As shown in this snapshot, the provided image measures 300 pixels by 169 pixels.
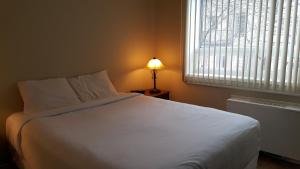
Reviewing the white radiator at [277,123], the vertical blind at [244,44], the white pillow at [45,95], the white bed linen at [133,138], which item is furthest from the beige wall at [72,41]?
the white radiator at [277,123]

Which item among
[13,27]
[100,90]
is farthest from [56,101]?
[13,27]

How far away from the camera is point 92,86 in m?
2.81

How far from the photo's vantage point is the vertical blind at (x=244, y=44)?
2.55 meters

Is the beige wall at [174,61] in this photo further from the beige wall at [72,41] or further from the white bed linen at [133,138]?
the white bed linen at [133,138]

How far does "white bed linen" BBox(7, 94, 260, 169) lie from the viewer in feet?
4.67

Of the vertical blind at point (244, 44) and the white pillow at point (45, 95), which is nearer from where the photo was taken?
the white pillow at point (45, 95)

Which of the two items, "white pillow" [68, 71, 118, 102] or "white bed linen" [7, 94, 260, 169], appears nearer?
"white bed linen" [7, 94, 260, 169]

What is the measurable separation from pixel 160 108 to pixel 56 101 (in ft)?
3.53

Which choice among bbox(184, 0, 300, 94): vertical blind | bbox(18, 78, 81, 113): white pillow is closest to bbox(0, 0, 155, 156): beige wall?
bbox(18, 78, 81, 113): white pillow

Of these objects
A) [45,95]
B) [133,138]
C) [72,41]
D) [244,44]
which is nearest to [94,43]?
[72,41]

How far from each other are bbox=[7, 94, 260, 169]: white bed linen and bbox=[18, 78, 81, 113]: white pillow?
0.44 feet

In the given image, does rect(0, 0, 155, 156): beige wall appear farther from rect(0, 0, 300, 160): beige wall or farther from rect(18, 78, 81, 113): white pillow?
rect(18, 78, 81, 113): white pillow

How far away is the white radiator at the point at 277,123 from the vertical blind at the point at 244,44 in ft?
0.66

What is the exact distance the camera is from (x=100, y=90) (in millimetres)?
2816
